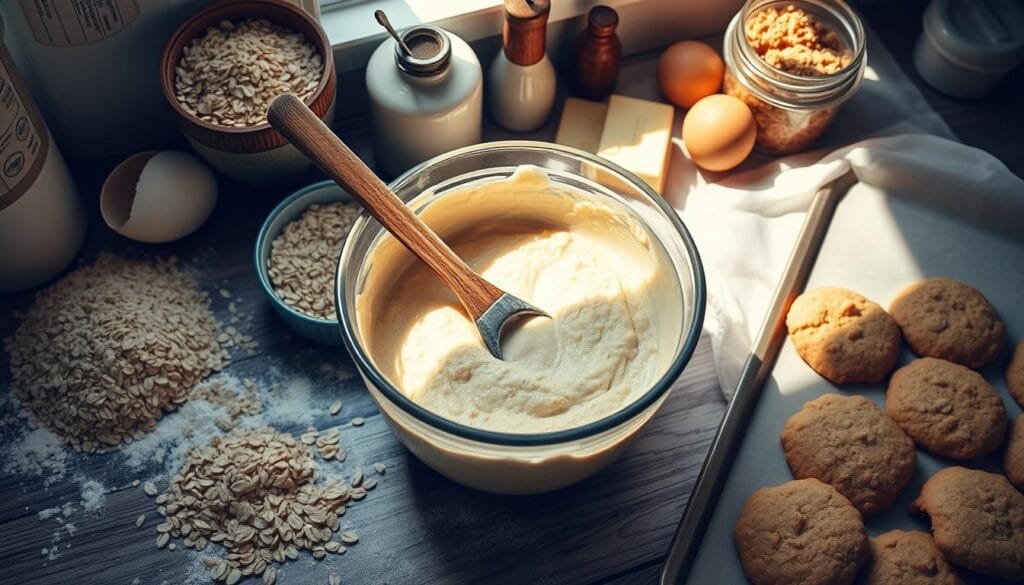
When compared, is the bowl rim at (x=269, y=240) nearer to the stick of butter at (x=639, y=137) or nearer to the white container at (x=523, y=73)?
the white container at (x=523, y=73)

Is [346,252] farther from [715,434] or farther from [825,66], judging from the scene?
[825,66]

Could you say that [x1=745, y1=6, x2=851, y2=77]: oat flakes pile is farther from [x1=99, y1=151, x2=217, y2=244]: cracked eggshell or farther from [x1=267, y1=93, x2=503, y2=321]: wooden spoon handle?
[x1=99, y1=151, x2=217, y2=244]: cracked eggshell

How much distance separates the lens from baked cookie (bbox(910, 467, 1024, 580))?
3.84 feet

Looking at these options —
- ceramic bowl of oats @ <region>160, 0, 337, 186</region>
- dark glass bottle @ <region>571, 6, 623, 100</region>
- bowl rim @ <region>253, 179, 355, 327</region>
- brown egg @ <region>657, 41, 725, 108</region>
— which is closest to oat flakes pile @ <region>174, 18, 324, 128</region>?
ceramic bowl of oats @ <region>160, 0, 337, 186</region>

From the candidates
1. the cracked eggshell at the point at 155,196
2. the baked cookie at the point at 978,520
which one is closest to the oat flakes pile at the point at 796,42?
the baked cookie at the point at 978,520

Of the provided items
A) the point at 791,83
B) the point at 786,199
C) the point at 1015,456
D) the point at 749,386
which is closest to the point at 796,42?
the point at 791,83

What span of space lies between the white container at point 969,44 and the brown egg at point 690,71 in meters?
0.37

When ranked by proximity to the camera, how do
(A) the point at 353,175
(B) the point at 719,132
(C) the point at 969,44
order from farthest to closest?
1. (C) the point at 969,44
2. (B) the point at 719,132
3. (A) the point at 353,175

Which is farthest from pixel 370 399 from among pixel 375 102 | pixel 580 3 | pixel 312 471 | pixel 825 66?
pixel 825 66

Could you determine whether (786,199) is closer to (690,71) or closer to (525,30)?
(690,71)

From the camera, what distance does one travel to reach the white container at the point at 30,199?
119cm

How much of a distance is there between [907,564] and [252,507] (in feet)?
2.68

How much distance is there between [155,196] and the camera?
1340 millimetres

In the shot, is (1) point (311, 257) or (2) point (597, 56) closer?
(1) point (311, 257)
